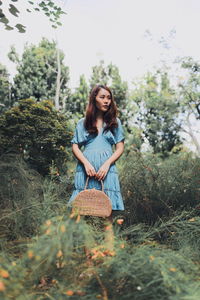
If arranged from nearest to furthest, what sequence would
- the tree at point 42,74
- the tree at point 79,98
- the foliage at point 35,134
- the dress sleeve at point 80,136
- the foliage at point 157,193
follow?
the dress sleeve at point 80,136 < the foliage at point 157,193 < the foliage at point 35,134 < the tree at point 42,74 < the tree at point 79,98

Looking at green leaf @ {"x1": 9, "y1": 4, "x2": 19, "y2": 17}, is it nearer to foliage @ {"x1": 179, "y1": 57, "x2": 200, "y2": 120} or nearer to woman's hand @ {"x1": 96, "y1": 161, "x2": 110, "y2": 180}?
woman's hand @ {"x1": 96, "y1": 161, "x2": 110, "y2": 180}

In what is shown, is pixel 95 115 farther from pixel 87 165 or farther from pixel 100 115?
pixel 87 165

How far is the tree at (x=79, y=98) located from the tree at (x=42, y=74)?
0.46 metres

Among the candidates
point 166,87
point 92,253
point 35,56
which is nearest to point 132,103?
point 166,87

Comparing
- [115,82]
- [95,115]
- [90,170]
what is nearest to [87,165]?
[90,170]

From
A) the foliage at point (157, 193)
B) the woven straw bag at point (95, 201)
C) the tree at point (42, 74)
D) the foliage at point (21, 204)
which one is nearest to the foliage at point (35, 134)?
the foliage at point (21, 204)

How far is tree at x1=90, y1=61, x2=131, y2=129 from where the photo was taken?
1692 cm

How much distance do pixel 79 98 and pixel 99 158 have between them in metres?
13.4

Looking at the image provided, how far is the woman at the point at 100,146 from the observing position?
9.84 ft

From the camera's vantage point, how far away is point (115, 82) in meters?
17.3

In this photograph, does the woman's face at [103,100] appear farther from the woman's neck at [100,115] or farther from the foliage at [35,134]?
the foliage at [35,134]

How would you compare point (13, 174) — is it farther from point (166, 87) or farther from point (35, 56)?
point (166, 87)

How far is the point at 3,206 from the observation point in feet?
11.2

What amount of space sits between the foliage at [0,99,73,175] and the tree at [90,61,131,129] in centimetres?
875
